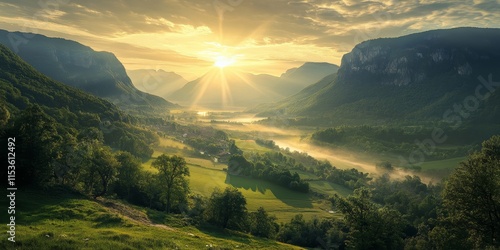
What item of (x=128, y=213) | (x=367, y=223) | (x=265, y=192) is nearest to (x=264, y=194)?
(x=265, y=192)

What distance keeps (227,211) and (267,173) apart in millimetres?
77278

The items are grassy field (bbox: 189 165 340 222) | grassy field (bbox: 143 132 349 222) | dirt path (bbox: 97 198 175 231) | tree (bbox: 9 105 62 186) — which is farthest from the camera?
grassy field (bbox: 143 132 349 222)

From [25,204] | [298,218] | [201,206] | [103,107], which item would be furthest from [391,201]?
[103,107]

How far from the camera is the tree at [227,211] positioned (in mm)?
61844

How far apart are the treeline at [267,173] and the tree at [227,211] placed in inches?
2640

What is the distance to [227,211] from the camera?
62.2 meters

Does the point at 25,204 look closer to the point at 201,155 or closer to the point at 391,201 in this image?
the point at 391,201

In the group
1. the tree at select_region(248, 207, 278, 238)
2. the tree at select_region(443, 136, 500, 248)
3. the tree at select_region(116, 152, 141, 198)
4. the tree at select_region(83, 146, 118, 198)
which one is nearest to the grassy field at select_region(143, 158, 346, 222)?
the tree at select_region(248, 207, 278, 238)

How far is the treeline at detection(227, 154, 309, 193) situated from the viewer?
420 ft

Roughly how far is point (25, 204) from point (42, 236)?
13.8 m

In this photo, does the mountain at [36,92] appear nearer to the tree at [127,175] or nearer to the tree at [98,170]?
the tree at [127,175]

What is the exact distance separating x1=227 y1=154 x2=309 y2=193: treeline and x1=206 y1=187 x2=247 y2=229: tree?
220 ft

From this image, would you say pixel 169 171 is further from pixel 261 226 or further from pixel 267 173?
pixel 267 173

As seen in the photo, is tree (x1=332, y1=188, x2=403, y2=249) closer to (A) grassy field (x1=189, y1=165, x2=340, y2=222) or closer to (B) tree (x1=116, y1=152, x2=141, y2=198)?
(A) grassy field (x1=189, y1=165, x2=340, y2=222)
